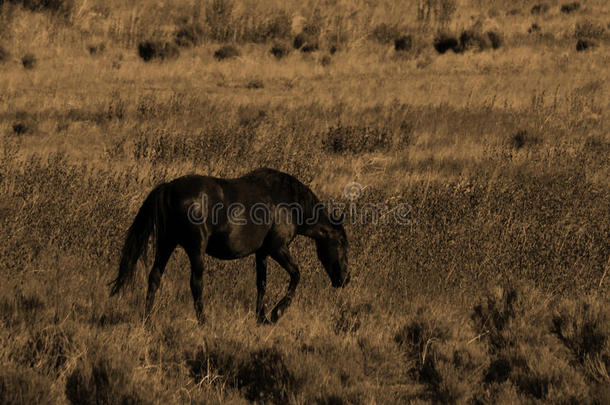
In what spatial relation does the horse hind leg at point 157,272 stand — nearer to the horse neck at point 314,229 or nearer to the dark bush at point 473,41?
the horse neck at point 314,229

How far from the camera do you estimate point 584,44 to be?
2316cm

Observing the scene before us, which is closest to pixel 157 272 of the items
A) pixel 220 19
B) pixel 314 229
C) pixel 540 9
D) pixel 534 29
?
pixel 314 229

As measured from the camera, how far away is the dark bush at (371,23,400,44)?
25703 millimetres

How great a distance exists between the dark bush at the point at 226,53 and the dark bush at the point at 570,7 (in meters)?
13.8

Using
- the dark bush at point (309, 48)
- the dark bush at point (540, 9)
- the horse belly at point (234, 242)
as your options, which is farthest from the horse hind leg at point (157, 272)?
the dark bush at point (540, 9)

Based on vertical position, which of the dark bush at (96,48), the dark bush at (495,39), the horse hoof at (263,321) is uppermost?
the dark bush at (495,39)

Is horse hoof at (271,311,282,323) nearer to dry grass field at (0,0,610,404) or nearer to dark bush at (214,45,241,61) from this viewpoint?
dry grass field at (0,0,610,404)

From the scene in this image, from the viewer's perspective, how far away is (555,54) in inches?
877

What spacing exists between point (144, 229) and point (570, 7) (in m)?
27.5

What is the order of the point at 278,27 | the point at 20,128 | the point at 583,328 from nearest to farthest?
1. the point at 583,328
2. the point at 20,128
3. the point at 278,27

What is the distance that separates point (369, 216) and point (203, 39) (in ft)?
56.0

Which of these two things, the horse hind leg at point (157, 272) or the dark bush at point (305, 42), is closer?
the horse hind leg at point (157, 272)

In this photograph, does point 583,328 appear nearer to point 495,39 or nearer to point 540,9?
point 495,39

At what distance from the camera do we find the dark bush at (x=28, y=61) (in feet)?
66.0
